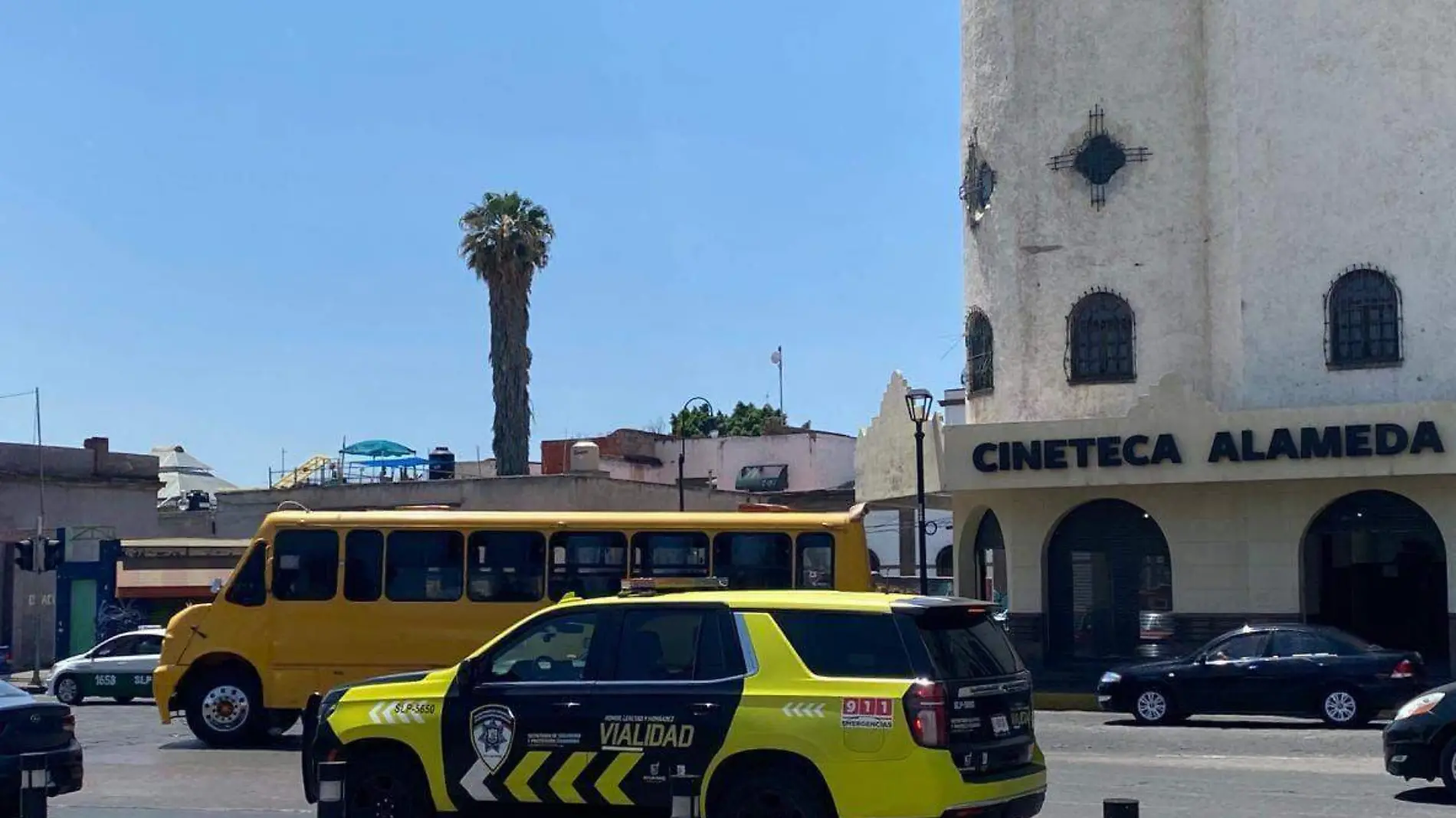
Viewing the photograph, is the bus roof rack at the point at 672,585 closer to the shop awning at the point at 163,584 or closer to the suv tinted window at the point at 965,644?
the suv tinted window at the point at 965,644

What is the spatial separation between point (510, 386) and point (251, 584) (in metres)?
Answer: 32.6

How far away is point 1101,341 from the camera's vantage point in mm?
30547

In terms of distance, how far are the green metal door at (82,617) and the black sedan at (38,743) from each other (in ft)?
93.6

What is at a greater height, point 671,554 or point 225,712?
point 671,554

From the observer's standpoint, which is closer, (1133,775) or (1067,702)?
(1133,775)

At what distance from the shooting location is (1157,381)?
96.9ft

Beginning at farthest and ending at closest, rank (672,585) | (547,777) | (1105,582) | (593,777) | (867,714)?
1. (1105,582)
2. (672,585)
3. (547,777)
4. (593,777)
5. (867,714)

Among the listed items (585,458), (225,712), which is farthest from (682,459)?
(225,712)

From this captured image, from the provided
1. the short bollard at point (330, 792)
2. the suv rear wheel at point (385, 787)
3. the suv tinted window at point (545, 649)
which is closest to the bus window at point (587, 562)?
the suv rear wheel at point (385, 787)

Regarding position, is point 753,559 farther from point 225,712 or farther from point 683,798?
point 683,798

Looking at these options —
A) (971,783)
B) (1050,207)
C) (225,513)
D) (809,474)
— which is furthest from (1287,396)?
(809,474)

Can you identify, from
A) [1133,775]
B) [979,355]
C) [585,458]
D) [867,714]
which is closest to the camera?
[867,714]

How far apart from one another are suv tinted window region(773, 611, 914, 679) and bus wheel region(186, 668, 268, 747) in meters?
11.7

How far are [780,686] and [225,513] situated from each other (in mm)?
47009
